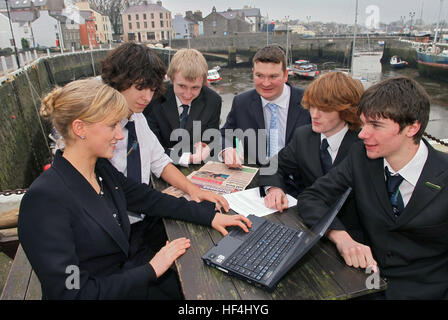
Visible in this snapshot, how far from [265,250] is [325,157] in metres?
1.17

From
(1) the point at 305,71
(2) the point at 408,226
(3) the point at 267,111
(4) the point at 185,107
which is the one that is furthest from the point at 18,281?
(1) the point at 305,71

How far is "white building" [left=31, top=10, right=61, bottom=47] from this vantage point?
135ft

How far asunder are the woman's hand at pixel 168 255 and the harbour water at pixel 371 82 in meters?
14.2

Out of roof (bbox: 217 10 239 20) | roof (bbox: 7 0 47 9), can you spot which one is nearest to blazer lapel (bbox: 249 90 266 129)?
roof (bbox: 7 0 47 9)

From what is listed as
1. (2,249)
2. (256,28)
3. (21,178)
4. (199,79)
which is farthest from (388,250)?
(256,28)

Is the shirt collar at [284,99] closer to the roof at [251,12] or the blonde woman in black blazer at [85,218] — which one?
the blonde woman in black blazer at [85,218]

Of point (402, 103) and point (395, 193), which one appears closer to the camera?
point (402, 103)

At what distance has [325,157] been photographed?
266 centimetres

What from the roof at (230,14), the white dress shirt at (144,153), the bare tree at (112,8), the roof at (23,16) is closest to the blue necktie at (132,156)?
the white dress shirt at (144,153)

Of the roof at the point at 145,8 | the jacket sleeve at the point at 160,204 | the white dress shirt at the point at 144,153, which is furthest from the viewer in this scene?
the roof at the point at 145,8

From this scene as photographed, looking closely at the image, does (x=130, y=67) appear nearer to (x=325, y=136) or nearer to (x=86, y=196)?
(x=86, y=196)

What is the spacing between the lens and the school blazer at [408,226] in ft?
6.07

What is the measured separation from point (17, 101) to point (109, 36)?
50863 mm

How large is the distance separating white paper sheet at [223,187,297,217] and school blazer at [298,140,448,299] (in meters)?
0.27
